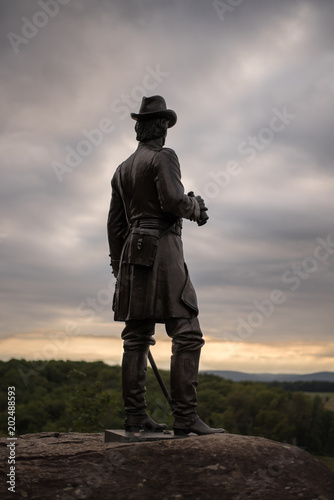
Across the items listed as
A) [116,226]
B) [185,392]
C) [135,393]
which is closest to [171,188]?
[116,226]

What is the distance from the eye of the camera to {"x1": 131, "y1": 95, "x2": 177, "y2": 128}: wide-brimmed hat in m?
6.83

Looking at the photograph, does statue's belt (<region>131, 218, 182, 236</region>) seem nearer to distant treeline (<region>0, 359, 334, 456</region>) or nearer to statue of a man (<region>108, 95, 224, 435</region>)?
statue of a man (<region>108, 95, 224, 435</region>)

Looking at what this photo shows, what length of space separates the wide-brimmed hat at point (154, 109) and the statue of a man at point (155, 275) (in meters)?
0.01

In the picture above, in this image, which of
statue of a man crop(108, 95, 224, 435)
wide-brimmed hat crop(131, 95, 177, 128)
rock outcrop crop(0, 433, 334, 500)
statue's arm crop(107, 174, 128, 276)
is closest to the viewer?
rock outcrop crop(0, 433, 334, 500)

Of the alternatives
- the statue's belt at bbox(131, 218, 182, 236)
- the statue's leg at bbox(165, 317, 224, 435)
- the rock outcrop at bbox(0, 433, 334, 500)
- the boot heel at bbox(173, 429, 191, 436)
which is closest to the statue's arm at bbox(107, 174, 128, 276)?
the statue's belt at bbox(131, 218, 182, 236)

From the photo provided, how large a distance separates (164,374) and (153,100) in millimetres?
10967

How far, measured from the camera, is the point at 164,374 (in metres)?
16.7

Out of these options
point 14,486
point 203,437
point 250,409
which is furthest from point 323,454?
point 14,486

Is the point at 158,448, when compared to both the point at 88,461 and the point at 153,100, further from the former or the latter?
the point at 153,100

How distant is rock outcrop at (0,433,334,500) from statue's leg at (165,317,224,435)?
358mm

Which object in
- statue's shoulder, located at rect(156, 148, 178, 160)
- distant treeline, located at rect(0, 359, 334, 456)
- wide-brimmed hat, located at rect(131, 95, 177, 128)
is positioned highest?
wide-brimmed hat, located at rect(131, 95, 177, 128)

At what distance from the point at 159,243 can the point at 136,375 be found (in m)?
1.42

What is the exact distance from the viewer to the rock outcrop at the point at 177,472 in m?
5.48

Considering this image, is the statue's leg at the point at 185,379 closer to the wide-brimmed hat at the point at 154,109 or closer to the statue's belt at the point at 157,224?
the statue's belt at the point at 157,224
